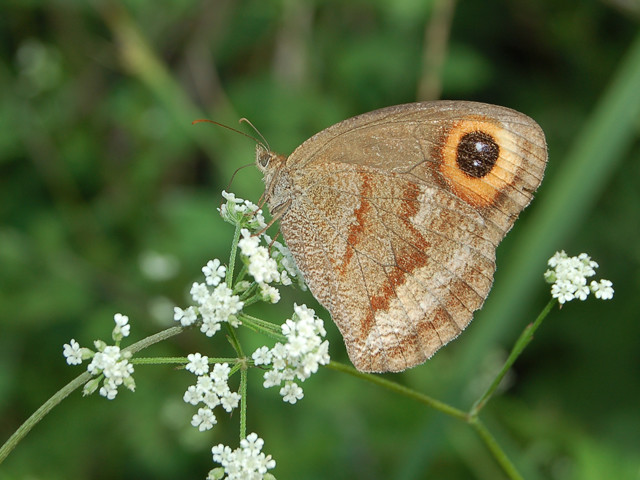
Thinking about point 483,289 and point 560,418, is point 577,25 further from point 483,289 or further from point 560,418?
point 483,289

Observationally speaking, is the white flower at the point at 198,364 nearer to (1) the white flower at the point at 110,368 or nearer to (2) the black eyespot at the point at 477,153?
(1) the white flower at the point at 110,368

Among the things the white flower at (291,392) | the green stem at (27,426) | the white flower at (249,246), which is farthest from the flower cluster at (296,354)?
the green stem at (27,426)

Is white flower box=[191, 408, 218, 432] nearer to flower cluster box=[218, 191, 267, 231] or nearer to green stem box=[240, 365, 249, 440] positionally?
green stem box=[240, 365, 249, 440]

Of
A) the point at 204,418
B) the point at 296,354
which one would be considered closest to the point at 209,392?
the point at 204,418

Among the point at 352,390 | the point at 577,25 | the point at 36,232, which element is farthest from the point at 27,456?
the point at 577,25

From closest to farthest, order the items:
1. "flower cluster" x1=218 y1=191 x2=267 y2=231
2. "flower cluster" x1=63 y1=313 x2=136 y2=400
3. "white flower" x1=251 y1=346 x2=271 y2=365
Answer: "flower cluster" x1=63 y1=313 x2=136 y2=400 < "white flower" x1=251 y1=346 x2=271 y2=365 < "flower cluster" x1=218 y1=191 x2=267 y2=231

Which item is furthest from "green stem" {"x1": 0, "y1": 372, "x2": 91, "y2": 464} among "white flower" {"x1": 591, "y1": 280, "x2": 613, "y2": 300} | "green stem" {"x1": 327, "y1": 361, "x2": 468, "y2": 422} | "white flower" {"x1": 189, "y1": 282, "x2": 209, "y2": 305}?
"white flower" {"x1": 591, "y1": 280, "x2": 613, "y2": 300}
